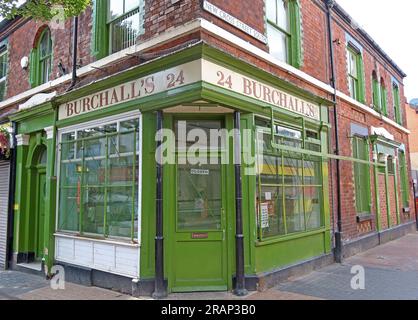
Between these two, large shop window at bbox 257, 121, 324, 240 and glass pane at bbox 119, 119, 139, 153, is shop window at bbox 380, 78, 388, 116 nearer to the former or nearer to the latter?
large shop window at bbox 257, 121, 324, 240

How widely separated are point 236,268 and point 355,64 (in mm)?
8461

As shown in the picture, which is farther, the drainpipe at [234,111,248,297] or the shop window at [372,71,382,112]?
the shop window at [372,71,382,112]

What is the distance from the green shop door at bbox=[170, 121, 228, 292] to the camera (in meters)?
6.20

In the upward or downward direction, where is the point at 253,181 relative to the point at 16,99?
downward

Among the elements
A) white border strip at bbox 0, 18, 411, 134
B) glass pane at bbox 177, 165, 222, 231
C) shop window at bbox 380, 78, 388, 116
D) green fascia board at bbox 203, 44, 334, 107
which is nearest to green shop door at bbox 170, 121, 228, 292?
glass pane at bbox 177, 165, 222, 231

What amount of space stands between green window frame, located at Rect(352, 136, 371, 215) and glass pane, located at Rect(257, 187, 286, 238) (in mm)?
4235

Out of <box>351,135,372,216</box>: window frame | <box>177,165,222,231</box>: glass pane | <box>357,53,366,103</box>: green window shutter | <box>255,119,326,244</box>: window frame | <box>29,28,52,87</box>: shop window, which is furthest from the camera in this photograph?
<box>357,53,366,103</box>: green window shutter

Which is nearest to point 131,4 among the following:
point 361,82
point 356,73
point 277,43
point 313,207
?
point 277,43

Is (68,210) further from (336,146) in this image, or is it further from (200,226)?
(336,146)

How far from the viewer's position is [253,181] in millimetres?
6629

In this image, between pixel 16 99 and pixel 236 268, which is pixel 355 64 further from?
pixel 16 99

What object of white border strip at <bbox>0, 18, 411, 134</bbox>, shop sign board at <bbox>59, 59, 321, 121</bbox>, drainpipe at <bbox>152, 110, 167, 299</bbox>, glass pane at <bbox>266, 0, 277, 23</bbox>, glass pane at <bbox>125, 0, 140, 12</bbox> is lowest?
drainpipe at <bbox>152, 110, 167, 299</bbox>

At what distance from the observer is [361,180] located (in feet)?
36.8

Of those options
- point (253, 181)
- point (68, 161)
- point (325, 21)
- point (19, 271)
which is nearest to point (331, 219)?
point (253, 181)
